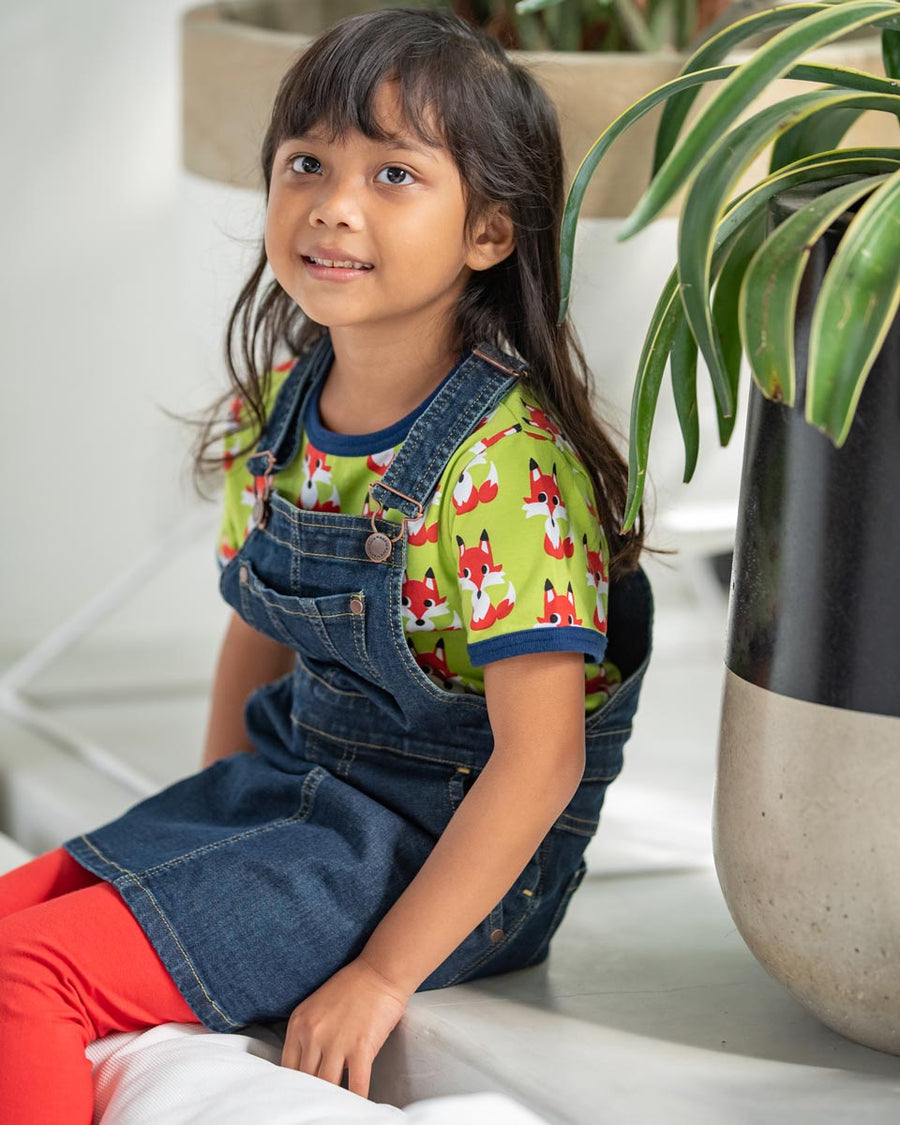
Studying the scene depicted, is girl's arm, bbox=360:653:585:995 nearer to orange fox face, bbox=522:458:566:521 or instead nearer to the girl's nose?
orange fox face, bbox=522:458:566:521

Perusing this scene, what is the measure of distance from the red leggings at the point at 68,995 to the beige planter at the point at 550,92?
640 mm

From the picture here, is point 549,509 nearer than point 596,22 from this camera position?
Yes

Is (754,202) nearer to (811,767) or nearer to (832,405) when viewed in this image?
(832,405)

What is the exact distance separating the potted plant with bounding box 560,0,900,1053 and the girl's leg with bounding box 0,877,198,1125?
346mm

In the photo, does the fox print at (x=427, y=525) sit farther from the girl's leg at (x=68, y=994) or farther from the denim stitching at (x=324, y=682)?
the girl's leg at (x=68, y=994)

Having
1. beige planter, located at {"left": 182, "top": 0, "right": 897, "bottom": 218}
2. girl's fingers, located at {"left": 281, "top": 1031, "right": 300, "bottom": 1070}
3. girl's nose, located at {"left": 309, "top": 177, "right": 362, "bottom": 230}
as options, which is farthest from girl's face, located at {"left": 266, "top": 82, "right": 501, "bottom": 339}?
girl's fingers, located at {"left": 281, "top": 1031, "right": 300, "bottom": 1070}

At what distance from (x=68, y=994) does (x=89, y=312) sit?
4.26ft

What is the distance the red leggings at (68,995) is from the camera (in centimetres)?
87

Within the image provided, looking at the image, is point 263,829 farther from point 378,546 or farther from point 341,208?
point 341,208

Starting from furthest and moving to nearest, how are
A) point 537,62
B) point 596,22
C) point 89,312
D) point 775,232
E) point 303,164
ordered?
point 89,312 → point 596,22 → point 537,62 → point 303,164 → point 775,232

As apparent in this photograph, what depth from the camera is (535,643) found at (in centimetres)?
93

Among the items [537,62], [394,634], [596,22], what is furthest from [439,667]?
[596,22]

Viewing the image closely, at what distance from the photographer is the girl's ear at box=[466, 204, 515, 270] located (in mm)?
1019

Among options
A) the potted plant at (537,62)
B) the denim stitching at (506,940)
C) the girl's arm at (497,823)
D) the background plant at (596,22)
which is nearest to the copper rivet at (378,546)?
the girl's arm at (497,823)
